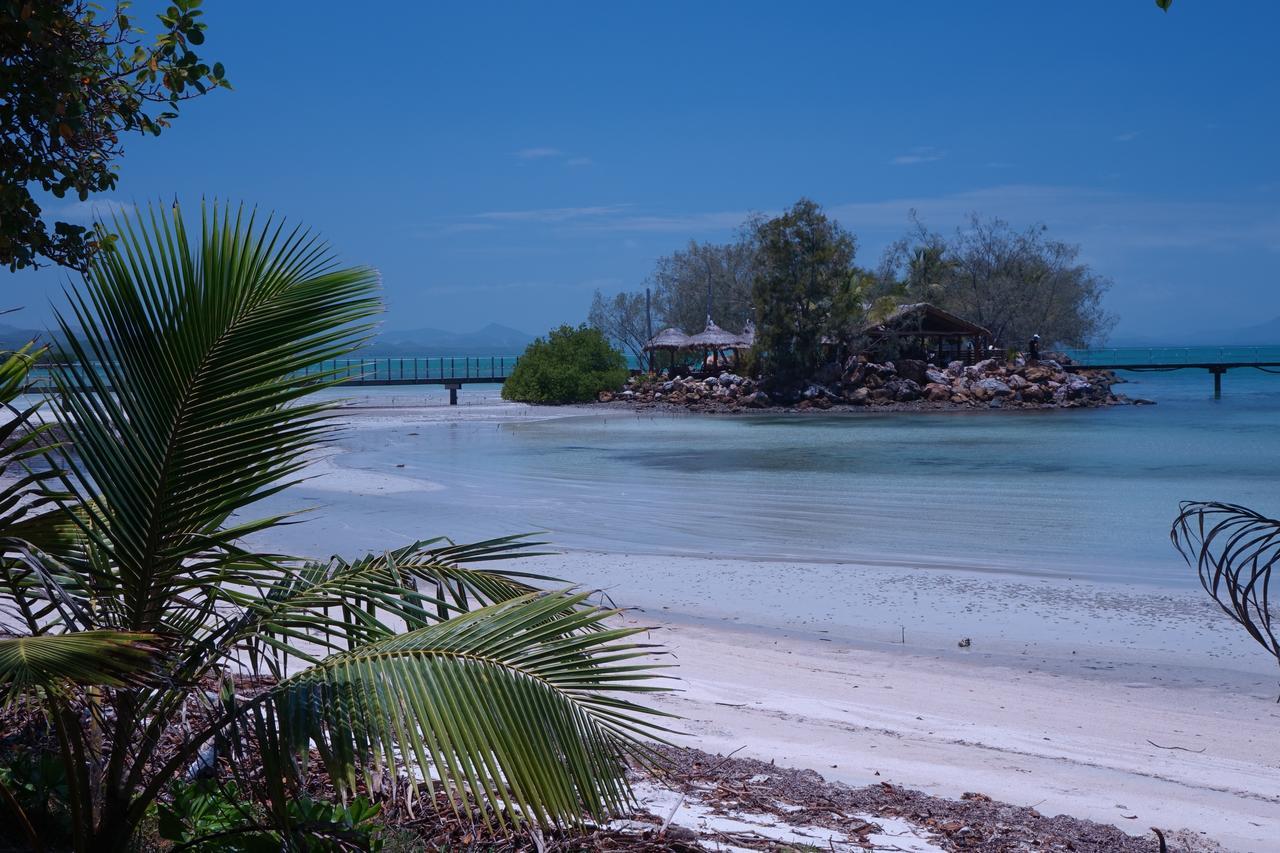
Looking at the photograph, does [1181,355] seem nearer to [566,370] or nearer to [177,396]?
[566,370]

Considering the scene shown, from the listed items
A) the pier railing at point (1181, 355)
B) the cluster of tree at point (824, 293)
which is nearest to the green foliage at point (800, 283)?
the cluster of tree at point (824, 293)

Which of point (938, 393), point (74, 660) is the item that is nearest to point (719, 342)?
point (938, 393)

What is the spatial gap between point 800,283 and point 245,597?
44451mm

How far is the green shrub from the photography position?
171 ft

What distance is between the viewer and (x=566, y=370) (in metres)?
52.5

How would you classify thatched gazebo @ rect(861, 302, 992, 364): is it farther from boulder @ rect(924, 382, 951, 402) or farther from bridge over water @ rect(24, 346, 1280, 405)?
bridge over water @ rect(24, 346, 1280, 405)

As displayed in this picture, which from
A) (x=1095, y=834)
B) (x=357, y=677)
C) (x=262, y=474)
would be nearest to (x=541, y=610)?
(x=357, y=677)

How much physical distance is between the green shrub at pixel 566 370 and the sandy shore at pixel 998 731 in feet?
146

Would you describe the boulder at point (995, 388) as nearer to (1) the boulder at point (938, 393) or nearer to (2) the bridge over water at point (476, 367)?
(1) the boulder at point (938, 393)

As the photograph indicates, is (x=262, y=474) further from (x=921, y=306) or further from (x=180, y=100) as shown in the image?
(x=921, y=306)

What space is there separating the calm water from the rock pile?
922cm

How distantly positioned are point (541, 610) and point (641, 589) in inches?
280

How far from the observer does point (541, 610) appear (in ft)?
8.97

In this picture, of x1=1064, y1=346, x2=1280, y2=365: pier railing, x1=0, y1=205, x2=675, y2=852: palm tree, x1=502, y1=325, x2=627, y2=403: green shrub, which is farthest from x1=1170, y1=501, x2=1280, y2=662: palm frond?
x1=1064, y1=346, x2=1280, y2=365: pier railing
